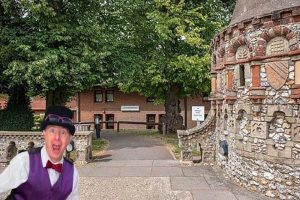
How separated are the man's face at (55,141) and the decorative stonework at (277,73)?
7.84m

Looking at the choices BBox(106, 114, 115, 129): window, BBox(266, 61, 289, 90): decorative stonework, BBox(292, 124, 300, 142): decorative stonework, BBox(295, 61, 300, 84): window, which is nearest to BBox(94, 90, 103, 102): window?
BBox(106, 114, 115, 129): window

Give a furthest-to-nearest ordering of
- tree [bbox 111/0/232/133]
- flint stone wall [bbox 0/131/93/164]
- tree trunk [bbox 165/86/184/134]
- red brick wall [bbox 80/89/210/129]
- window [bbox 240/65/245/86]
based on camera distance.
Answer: red brick wall [bbox 80/89/210/129], tree trunk [bbox 165/86/184/134], tree [bbox 111/0/232/133], flint stone wall [bbox 0/131/93/164], window [bbox 240/65/245/86]

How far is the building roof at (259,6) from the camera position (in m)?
10.5

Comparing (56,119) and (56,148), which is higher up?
(56,119)

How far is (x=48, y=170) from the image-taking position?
11.0 ft

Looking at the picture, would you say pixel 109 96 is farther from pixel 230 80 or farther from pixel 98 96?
pixel 230 80

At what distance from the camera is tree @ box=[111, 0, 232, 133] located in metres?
23.4

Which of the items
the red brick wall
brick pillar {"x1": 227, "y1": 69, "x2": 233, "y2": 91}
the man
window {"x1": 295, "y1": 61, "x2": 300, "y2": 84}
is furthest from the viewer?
the red brick wall

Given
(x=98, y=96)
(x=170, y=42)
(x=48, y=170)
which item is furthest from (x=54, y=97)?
(x=98, y=96)

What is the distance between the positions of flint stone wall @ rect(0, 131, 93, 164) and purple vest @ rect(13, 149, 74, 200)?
12.6m

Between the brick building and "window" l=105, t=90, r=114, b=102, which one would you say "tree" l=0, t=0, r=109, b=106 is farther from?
"window" l=105, t=90, r=114, b=102

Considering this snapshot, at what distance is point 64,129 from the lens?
11.4 feet

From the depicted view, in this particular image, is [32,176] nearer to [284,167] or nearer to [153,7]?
[284,167]

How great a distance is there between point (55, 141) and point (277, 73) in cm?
805
